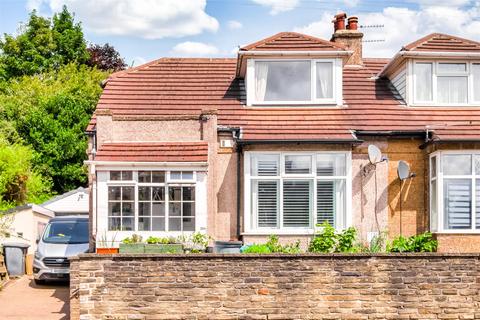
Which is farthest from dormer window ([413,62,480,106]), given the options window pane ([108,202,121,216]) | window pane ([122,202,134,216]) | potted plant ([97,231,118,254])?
potted plant ([97,231,118,254])

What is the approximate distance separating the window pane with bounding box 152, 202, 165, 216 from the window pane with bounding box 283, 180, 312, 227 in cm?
316

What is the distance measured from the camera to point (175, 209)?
19.6 meters

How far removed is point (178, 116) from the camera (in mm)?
20906

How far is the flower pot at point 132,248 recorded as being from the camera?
17812 millimetres

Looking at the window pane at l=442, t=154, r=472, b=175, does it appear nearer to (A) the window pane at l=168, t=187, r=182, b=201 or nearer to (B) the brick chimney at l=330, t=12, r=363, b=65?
(B) the brick chimney at l=330, t=12, r=363, b=65

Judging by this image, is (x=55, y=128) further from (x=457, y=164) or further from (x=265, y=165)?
(x=457, y=164)

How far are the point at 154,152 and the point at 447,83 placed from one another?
28.1 feet

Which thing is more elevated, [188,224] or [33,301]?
[188,224]

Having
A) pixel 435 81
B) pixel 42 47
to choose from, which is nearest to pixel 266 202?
pixel 435 81

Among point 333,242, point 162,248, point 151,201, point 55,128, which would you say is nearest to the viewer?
point 162,248

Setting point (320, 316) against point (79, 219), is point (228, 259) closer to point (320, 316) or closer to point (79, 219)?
point (320, 316)

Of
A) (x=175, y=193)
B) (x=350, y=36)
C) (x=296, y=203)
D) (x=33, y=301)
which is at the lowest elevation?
(x=33, y=301)

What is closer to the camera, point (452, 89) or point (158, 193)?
point (158, 193)

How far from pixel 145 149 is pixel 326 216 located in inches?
197
